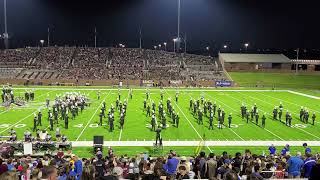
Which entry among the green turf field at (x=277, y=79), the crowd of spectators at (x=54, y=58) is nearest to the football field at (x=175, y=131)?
the green turf field at (x=277, y=79)

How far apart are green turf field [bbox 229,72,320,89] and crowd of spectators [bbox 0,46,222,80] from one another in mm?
8284

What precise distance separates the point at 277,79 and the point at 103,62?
27.8 m

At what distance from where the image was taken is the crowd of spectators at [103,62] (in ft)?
196

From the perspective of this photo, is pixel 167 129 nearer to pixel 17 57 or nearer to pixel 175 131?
pixel 175 131

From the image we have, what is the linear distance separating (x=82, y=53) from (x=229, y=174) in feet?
225

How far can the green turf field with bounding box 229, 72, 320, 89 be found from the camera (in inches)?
2179

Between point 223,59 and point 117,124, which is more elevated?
point 223,59

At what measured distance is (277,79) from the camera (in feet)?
196

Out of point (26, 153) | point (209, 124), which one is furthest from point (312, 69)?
point (26, 153)

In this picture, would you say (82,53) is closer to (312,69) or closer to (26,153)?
(312,69)

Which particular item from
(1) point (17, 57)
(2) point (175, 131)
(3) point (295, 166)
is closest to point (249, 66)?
(1) point (17, 57)

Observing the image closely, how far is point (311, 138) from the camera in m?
20.3

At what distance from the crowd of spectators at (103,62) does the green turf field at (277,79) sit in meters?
8.28

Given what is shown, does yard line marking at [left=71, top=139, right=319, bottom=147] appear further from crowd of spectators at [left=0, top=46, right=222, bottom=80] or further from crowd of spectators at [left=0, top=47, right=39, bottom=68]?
crowd of spectators at [left=0, top=47, right=39, bottom=68]
